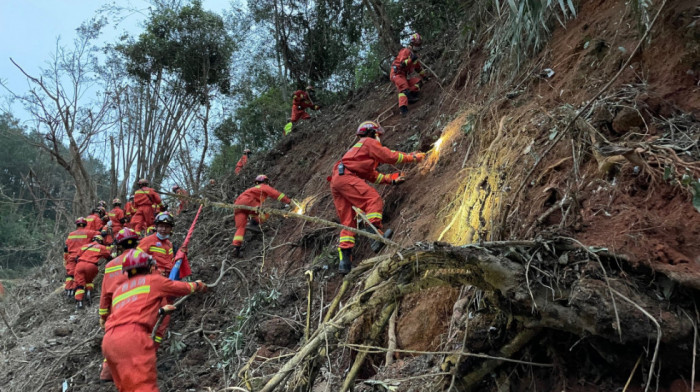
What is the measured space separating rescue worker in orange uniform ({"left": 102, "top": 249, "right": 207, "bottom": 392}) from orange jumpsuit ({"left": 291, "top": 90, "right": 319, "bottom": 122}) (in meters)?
8.89

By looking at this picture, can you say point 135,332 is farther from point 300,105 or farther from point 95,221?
point 300,105

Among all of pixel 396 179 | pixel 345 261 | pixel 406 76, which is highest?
pixel 406 76

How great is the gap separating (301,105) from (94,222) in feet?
21.1

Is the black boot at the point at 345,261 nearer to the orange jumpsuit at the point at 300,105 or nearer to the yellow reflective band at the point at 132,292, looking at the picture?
the yellow reflective band at the point at 132,292

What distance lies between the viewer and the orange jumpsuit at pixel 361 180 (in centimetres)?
600

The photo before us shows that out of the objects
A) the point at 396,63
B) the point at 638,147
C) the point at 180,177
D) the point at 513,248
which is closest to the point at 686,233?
the point at 638,147

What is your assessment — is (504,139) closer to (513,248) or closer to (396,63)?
(513,248)

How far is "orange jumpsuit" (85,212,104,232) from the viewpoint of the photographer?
1130 centimetres

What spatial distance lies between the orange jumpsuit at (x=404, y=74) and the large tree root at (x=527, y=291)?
251 inches

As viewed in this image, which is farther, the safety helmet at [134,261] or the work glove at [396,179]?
the work glove at [396,179]

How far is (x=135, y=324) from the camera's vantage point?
4973 mm

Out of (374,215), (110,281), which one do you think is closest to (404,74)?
(374,215)

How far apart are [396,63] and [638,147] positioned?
6.39m

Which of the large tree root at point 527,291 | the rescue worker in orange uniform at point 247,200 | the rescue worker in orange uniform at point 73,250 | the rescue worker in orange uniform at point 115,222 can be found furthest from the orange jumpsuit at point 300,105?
the large tree root at point 527,291
